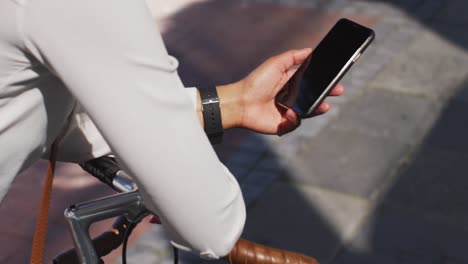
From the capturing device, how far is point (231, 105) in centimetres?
212

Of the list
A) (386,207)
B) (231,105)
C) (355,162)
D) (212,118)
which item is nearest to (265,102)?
(231,105)

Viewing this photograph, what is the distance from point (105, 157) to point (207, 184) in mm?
570

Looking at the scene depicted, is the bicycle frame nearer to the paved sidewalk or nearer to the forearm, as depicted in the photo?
the forearm

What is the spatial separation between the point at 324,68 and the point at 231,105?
0.91 ft

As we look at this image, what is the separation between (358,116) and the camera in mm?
5449

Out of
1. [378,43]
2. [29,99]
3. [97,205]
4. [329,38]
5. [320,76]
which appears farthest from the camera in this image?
[378,43]

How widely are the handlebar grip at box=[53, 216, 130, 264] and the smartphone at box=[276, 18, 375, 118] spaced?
0.53 meters

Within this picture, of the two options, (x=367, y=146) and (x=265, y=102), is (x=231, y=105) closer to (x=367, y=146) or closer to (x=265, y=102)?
(x=265, y=102)

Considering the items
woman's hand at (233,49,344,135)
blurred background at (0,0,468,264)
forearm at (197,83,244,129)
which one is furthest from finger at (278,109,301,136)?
blurred background at (0,0,468,264)

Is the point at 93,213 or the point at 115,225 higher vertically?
the point at 93,213

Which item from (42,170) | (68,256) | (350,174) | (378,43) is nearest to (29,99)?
(68,256)

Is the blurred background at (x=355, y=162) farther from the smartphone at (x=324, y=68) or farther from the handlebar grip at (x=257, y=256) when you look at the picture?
the handlebar grip at (x=257, y=256)

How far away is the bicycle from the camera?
164 centimetres

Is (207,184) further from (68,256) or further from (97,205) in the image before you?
(68,256)
